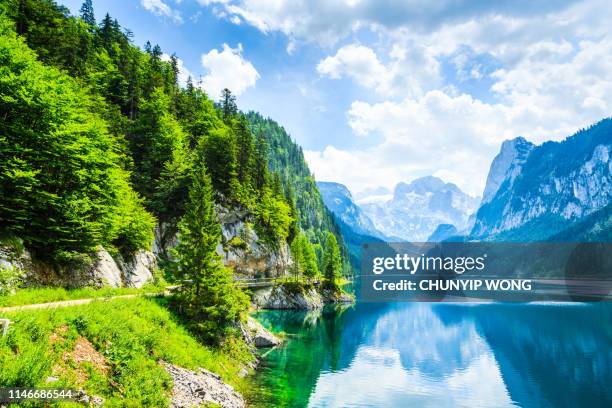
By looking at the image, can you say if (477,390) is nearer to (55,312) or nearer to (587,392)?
(587,392)

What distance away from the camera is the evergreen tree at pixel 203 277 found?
35.0 m

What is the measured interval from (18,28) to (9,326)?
62132mm

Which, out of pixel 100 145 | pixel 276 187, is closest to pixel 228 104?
pixel 276 187

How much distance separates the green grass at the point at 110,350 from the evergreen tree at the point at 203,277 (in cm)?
245

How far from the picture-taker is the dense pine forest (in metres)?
27.7

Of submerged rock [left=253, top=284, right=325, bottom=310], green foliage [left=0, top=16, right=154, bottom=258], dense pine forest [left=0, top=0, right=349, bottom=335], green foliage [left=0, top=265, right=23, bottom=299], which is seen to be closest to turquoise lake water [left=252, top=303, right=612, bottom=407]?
submerged rock [left=253, top=284, right=325, bottom=310]

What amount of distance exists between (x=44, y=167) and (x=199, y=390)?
20238 millimetres

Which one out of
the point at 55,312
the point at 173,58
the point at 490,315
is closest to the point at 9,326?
the point at 55,312

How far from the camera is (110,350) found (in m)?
21.6

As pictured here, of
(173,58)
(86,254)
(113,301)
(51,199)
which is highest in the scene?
(173,58)

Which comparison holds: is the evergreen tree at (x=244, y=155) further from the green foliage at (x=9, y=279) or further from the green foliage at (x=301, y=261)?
the green foliage at (x=9, y=279)

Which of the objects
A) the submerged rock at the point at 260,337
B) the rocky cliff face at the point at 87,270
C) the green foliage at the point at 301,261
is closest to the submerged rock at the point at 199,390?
the rocky cliff face at the point at 87,270

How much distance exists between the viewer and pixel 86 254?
32656 mm

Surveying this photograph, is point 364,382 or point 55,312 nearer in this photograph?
point 55,312
